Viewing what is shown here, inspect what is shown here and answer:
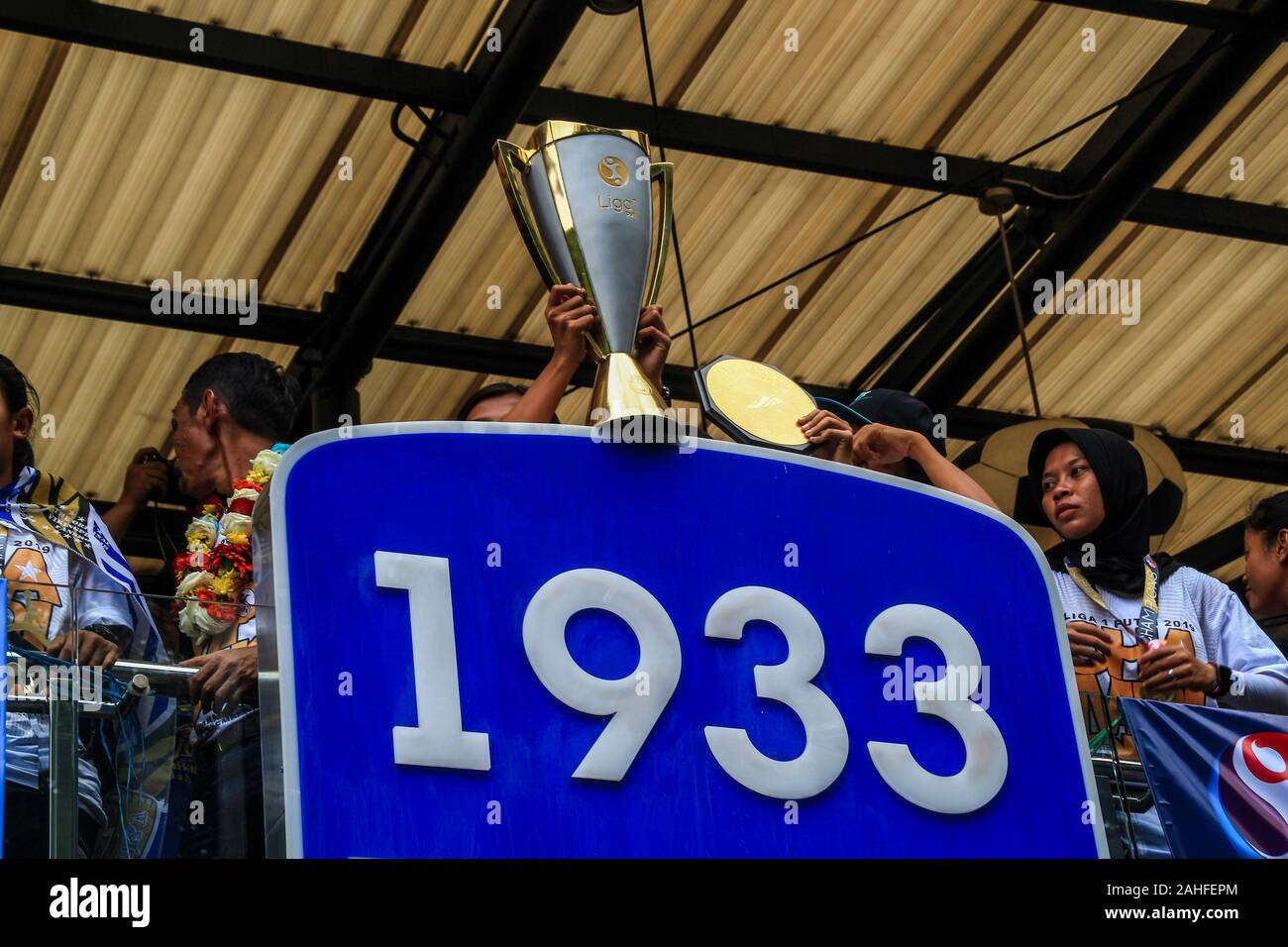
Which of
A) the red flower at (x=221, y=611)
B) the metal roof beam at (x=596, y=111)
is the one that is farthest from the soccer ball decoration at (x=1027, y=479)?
the metal roof beam at (x=596, y=111)

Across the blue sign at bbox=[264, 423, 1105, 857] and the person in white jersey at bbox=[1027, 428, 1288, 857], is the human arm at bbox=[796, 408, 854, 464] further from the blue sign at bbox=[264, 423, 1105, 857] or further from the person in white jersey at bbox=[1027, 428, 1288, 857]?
the person in white jersey at bbox=[1027, 428, 1288, 857]

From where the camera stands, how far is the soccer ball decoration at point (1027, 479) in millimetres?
4973

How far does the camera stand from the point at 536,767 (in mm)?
2889

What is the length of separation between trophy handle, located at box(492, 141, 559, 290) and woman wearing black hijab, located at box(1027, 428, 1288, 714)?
3.67 feet

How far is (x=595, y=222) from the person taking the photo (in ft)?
11.0

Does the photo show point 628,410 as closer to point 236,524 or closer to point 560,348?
point 560,348

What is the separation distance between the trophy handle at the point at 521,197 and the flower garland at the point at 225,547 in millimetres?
592

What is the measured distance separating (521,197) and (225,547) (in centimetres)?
84

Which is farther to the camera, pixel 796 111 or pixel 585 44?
pixel 796 111

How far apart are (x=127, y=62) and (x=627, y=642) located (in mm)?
4840

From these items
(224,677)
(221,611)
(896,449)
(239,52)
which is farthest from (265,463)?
(239,52)

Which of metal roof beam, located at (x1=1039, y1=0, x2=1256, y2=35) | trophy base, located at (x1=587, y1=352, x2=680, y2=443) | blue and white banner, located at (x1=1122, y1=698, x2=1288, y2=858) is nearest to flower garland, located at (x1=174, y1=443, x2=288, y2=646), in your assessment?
trophy base, located at (x1=587, y1=352, x2=680, y2=443)
